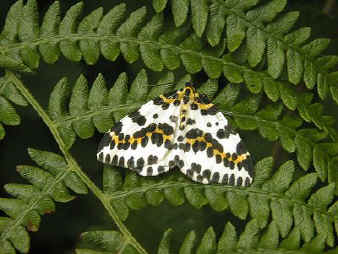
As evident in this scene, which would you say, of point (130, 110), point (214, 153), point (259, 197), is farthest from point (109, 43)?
point (259, 197)

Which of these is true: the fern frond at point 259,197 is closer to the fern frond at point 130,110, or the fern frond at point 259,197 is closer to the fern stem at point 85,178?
the fern stem at point 85,178

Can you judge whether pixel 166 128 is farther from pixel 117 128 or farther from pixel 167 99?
pixel 117 128

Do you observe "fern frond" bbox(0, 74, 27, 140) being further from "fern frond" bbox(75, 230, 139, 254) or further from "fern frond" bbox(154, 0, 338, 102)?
"fern frond" bbox(154, 0, 338, 102)

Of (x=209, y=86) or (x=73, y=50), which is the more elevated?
(x=73, y=50)

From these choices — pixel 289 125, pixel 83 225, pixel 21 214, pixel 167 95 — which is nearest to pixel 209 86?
pixel 167 95

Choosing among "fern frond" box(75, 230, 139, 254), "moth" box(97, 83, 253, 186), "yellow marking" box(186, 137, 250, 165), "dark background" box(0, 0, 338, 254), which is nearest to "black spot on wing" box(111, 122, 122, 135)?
"moth" box(97, 83, 253, 186)

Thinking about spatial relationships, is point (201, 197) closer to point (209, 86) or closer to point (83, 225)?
point (209, 86)
